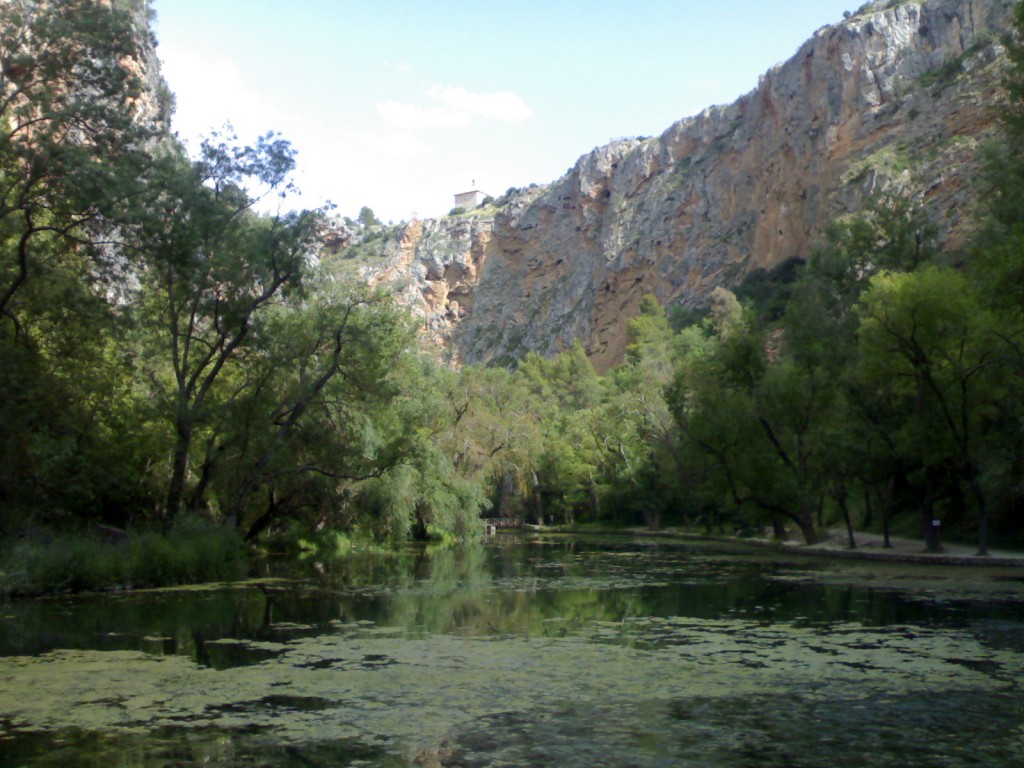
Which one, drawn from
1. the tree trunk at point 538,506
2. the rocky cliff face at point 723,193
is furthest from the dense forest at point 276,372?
the tree trunk at point 538,506

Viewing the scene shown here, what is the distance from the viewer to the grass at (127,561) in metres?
19.3

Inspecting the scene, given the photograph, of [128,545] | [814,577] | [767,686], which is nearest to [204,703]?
[767,686]

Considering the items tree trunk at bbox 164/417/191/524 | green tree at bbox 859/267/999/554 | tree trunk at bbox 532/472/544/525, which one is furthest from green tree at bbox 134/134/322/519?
tree trunk at bbox 532/472/544/525

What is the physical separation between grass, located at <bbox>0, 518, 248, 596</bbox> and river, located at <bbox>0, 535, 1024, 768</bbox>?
839 millimetres

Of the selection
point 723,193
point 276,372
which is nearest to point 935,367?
point 276,372

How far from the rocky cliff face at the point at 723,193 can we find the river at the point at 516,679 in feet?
111

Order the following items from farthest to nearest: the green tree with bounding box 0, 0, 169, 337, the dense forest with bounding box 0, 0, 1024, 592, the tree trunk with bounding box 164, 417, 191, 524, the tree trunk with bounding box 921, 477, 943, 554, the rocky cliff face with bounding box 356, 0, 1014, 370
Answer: the rocky cliff face with bounding box 356, 0, 1014, 370, the tree trunk with bounding box 921, 477, 943, 554, the tree trunk with bounding box 164, 417, 191, 524, the dense forest with bounding box 0, 0, 1024, 592, the green tree with bounding box 0, 0, 169, 337

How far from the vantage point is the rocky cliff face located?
248ft

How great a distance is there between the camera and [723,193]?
113812 millimetres

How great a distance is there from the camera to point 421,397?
37281 millimetres

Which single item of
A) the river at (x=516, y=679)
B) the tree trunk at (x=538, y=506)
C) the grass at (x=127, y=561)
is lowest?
the river at (x=516, y=679)

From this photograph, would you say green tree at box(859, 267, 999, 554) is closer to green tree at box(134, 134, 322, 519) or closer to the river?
the river

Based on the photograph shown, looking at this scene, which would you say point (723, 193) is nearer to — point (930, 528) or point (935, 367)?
point (935, 367)

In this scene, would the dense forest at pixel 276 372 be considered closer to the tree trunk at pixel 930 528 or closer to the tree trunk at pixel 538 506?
the tree trunk at pixel 930 528
